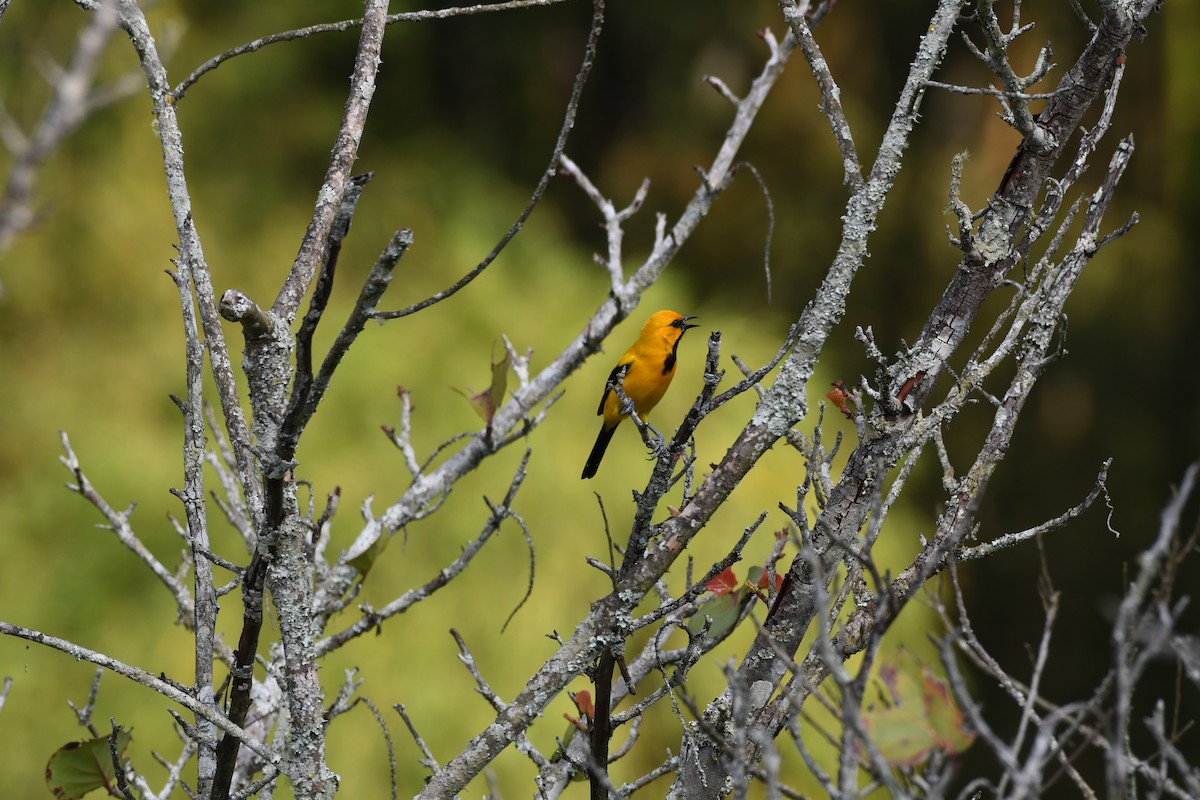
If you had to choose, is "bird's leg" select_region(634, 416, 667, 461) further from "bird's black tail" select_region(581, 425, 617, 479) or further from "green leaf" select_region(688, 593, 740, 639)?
"bird's black tail" select_region(581, 425, 617, 479)

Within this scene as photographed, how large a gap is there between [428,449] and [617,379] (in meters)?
1.78

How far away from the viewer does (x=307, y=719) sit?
3.17ft

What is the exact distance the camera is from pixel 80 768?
1.19 m

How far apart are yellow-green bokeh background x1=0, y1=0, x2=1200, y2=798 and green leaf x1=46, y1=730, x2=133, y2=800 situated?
189cm

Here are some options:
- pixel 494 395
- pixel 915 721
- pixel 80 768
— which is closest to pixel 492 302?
pixel 494 395

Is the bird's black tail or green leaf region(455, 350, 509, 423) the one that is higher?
the bird's black tail

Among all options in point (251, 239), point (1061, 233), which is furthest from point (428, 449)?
point (1061, 233)

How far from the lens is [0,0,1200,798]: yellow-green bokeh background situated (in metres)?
3.66

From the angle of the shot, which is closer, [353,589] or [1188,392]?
[353,589]

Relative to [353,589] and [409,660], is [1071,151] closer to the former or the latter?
[409,660]

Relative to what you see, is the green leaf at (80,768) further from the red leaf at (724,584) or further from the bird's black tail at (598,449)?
the bird's black tail at (598,449)

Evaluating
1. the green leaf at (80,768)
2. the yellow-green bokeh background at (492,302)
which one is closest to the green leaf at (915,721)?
the green leaf at (80,768)

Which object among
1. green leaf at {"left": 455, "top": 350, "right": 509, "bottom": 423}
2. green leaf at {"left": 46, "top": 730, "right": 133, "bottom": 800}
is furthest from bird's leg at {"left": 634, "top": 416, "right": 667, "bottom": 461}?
green leaf at {"left": 46, "top": 730, "right": 133, "bottom": 800}

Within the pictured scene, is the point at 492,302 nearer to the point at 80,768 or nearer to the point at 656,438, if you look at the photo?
the point at 656,438
